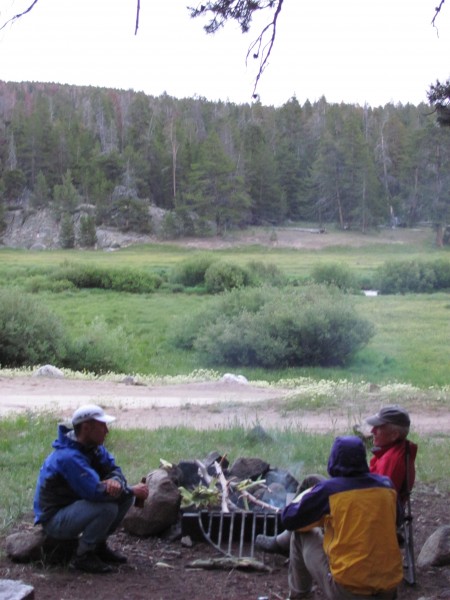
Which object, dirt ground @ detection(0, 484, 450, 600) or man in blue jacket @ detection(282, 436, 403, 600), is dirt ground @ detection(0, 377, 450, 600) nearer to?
dirt ground @ detection(0, 484, 450, 600)

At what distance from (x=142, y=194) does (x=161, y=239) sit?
1.38 m

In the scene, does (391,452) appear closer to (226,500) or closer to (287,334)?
(226,500)

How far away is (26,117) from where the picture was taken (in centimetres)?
2017

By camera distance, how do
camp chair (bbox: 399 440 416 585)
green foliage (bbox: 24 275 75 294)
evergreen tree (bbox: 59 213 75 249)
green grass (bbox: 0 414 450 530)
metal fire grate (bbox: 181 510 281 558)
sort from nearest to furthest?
camp chair (bbox: 399 440 416 585) → metal fire grate (bbox: 181 510 281 558) → green grass (bbox: 0 414 450 530) → evergreen tree (bbox: 59 213 75 249) → green foliage (bbox: 24 275 75 294)

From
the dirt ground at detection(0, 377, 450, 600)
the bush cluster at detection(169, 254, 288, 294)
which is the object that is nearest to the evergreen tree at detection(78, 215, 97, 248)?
the bush cluster at detection(169, 254, 288, 294)

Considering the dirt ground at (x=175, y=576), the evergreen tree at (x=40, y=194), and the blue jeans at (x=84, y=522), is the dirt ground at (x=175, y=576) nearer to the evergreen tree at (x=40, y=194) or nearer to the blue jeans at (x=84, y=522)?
the blue jeans at (x=84, y=522)

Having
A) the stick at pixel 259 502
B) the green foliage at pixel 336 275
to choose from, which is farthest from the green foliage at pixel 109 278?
the stick at pixel 259 502

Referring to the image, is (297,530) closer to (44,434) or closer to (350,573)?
(350,573)

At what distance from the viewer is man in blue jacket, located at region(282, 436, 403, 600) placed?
3740mm

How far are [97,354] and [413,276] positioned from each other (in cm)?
771

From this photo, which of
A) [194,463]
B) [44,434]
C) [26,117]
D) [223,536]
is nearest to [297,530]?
[223,536]

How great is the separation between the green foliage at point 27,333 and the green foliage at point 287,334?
3297mm

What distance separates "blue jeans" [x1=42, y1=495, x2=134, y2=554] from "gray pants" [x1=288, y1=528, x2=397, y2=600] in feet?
3.56

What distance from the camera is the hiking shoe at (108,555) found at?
490 centimetres
